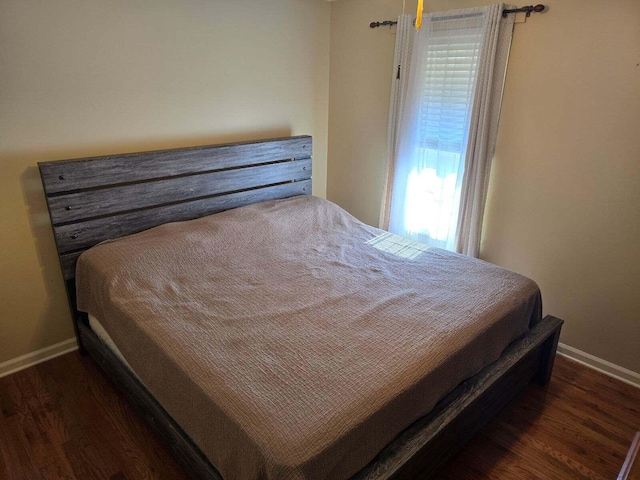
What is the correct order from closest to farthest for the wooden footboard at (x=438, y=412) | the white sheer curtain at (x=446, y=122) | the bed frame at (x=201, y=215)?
the wooden footboard at (x=438, y=412)
the bed frame at (x=201, y=215)
the white sheer curtain at (x=446, y=122)

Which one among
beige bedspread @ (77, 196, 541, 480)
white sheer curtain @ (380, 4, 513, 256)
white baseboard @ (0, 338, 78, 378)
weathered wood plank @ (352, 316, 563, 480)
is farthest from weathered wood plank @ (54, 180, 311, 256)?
weathered wood plank @ (352, 316, 563, 480)

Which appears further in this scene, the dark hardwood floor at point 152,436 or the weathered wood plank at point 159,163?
the weathered wood plank at point 159,163

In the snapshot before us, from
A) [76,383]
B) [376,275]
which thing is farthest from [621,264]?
[76,383]

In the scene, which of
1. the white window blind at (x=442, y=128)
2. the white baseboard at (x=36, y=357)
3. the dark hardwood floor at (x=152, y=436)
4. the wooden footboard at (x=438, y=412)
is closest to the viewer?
the wooden footboard at (x=438, y=412)

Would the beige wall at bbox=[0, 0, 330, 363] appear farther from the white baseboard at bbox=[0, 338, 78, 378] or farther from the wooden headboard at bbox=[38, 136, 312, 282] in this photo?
the wooden headboard at bbox=[38, 136, 312, 282]

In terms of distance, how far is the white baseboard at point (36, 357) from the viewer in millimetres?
2350

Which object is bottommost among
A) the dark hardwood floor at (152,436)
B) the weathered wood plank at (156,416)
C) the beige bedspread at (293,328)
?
the dark hardwood floor at (152,436)

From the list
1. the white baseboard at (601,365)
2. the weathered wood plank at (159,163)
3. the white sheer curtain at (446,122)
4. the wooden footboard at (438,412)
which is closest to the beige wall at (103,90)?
the weathered wood plank at (159,163)

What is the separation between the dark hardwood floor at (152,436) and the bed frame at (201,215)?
143 mm

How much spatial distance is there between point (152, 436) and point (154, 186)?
137 centimetres

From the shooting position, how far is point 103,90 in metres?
2.31

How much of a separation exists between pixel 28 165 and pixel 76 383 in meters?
1.19

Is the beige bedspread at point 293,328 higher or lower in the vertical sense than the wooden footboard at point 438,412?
higher

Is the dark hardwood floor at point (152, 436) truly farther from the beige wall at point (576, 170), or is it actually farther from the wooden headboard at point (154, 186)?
the wooden headboard at point (154, 186)
